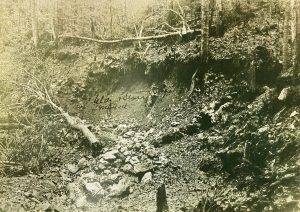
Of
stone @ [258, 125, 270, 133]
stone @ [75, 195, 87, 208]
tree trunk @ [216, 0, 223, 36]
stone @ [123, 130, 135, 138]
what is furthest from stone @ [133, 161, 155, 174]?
tree trunk @ [216, 0, 223, 36]

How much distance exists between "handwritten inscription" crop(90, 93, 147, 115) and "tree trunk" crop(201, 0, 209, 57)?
0.65m

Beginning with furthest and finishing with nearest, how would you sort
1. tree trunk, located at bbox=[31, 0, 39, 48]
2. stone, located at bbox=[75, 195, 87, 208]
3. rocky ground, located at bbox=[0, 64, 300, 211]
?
tree trunk, located at bbox=[31, 0, 39, 48], stone, located at bbox=[75, 195, 87, 208], rocky ground, located at bbox=[0, 64, 300, 211]

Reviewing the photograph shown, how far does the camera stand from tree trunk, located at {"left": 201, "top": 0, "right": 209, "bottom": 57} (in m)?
3.38

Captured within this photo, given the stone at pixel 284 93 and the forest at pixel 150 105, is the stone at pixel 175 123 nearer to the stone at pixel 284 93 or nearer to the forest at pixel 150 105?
the forest at pixel 150 105

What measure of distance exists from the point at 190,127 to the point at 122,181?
2.41ft

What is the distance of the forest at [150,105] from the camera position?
3270 millimetres

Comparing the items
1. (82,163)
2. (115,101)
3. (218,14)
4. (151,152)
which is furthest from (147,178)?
(218,14)

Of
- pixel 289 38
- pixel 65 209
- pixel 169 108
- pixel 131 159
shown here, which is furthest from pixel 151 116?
pixel 289 38

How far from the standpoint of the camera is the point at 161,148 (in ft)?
11.2

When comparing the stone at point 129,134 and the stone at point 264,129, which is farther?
the stone at point 129,134

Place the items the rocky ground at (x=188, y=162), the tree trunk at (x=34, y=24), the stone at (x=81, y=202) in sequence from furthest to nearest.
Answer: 1. the tree trunk at (x=34, y=24)
2. the stone at (x=81, y=202)
3. the rocky ground at (x=188, y=162)

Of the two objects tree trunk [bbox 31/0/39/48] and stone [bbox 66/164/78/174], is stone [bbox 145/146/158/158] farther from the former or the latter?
tree trunk [bbox 31/0/39/48]

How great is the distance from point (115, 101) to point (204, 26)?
992mm

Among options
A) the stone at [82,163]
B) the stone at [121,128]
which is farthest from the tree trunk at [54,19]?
the stone at [82,163]
